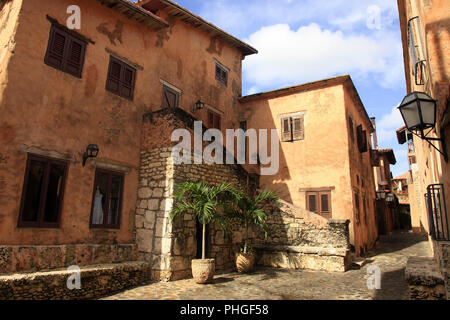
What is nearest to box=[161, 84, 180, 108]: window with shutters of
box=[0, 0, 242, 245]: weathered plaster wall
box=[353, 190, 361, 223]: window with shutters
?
box=[0, 0, 242, 245]: weathered plaster wall

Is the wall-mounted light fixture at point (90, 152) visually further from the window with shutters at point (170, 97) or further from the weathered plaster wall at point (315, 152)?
the weathered plaster wall at point (315, 152)

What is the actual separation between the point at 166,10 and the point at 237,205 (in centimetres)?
764

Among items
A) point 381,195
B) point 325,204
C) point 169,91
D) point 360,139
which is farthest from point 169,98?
point 381,195

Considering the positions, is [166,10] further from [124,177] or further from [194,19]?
[124,177]

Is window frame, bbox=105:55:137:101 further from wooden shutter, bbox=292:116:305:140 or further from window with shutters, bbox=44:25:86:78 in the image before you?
wooden shutter, bbox=292:116:305:140

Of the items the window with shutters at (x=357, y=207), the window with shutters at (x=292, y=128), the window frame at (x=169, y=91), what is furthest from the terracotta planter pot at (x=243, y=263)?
the window with shutters at (x=292, y=128)

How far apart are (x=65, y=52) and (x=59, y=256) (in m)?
5.02

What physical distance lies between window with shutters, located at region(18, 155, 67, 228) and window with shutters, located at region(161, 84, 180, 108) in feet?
14.2

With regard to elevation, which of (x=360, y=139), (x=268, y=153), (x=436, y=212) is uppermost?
(x=360, y=139)

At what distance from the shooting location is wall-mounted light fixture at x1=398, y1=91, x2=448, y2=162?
4.73 m

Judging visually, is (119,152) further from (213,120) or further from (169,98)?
(213,120)

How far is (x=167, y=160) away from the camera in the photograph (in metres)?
8.49

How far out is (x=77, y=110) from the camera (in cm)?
770
